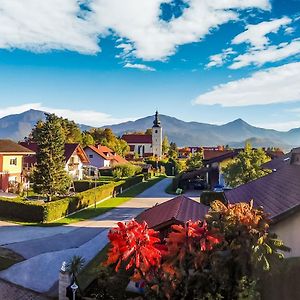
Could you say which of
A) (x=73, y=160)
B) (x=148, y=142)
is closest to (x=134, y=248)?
(x=73, y=160)

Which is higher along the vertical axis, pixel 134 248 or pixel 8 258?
pixel 134 248

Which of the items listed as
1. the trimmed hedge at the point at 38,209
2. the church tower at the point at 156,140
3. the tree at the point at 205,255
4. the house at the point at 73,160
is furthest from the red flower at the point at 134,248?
the church tower at the point at 156,140

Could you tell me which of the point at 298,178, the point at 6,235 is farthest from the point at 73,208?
the point at 298,178

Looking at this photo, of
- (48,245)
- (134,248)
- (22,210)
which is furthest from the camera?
(22,210)

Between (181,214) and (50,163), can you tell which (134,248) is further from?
(50,163)

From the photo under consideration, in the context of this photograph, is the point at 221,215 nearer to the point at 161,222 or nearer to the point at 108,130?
the point at 161,222

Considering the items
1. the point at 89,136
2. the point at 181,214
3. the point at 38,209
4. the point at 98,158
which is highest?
the point at 89,136
